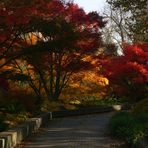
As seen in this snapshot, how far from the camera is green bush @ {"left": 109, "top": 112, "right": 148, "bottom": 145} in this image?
13.5 metres

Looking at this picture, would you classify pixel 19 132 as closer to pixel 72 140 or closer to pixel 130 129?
pixel 72 140

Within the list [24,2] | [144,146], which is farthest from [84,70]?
[144,146]

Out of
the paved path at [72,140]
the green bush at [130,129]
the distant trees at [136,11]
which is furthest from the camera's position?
the distant trees at [136,11]

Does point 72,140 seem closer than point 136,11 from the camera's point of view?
Yes

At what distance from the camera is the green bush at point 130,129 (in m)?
13.5

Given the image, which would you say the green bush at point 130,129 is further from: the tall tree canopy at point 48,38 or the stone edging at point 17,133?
the tall tree canopy at point 48,38

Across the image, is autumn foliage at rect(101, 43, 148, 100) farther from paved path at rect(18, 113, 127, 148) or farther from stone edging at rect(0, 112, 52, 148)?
paved path at rect(18, 113, 127, 148)

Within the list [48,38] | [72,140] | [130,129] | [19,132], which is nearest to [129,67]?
[48,38]

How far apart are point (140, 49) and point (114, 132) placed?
22321mm

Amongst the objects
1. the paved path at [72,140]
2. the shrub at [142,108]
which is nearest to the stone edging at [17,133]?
the paved path at [72,140]

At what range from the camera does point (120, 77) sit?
3797 centimetres

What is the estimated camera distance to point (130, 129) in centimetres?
1448

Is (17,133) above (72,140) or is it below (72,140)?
above

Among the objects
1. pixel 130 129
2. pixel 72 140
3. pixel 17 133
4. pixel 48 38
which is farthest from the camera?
pixel 48 38
